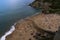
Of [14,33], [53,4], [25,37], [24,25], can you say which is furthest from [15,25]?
[53,4]

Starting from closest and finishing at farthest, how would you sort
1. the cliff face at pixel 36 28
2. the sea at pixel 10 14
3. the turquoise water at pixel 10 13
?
the cliff face at pixel 36 28 → the sea at pixel 10 14 → the turquoise water at pixel 10 13

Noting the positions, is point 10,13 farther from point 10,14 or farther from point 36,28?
point 36,28

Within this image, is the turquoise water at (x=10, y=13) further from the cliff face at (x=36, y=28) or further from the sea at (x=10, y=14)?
the cliff face at (x=36, y=28)

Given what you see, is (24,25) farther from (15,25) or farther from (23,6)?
(23,6)

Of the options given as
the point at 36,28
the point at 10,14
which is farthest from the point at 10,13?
the point at 36,28

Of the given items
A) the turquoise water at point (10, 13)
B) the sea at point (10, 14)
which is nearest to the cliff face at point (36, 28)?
the sea at point (10, 14)

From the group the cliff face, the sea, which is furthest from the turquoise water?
the cliff face
